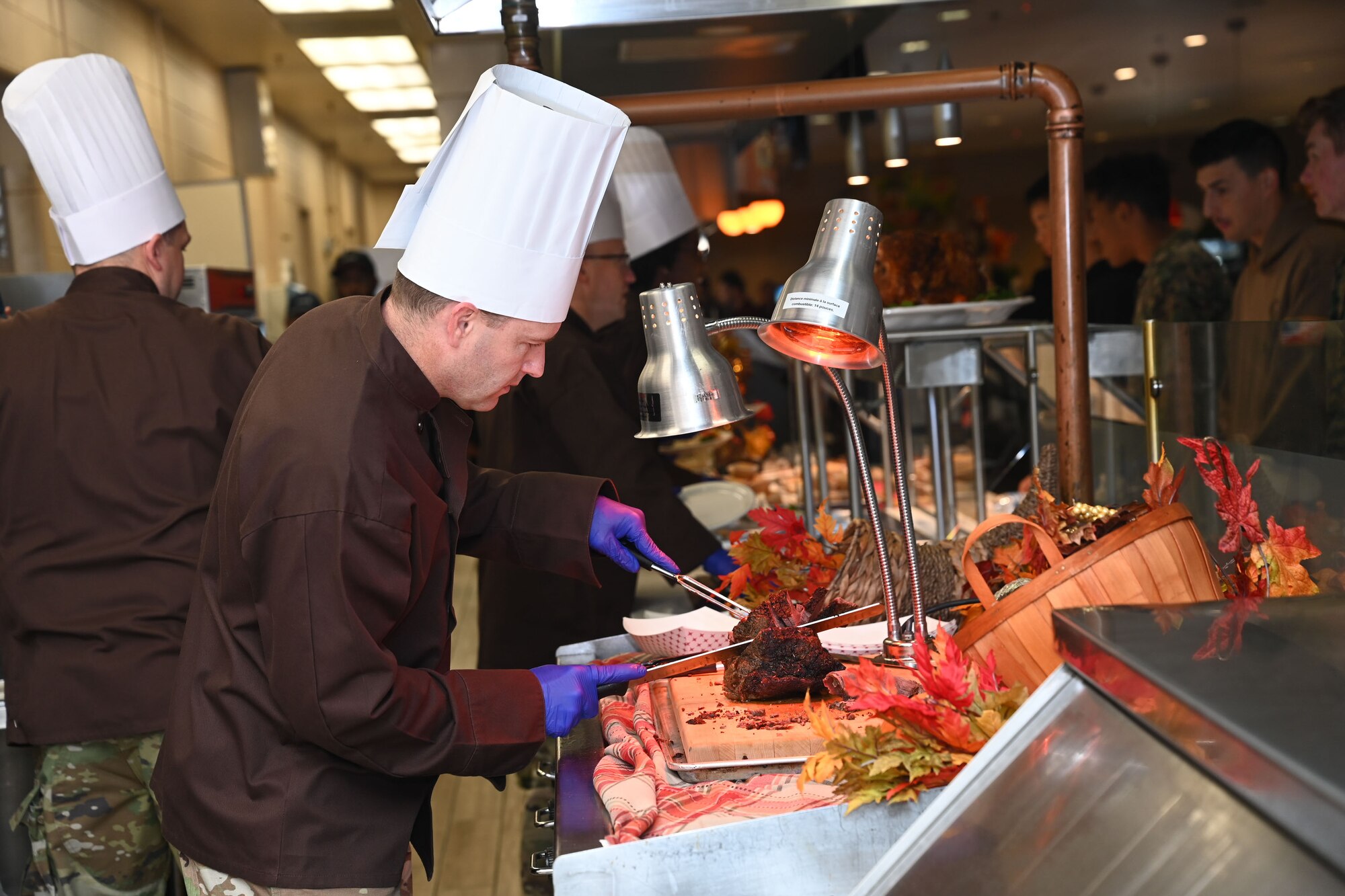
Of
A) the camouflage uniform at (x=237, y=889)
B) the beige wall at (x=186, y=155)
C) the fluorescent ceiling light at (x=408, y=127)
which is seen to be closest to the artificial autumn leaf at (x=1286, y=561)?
the camouflage uniform at (x=237, y=889)

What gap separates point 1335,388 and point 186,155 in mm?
7727

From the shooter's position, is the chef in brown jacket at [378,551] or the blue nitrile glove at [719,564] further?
the blue nitrile glove at [719,564]

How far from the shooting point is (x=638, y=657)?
1.79 metres

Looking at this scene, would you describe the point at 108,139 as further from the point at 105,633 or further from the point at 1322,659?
the point at 1322,659

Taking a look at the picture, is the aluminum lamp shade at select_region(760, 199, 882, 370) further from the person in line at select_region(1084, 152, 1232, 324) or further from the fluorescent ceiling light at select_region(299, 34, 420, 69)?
the fluorescent ceiling light at select_region(299, 34, 420, 69)

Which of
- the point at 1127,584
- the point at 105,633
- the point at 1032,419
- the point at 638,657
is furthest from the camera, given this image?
the point at 1032,419

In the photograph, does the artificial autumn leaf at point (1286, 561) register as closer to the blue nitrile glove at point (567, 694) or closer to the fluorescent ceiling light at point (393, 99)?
the blue nitrile glove at point (567, 694)

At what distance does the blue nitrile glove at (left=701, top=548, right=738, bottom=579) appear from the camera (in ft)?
7.88

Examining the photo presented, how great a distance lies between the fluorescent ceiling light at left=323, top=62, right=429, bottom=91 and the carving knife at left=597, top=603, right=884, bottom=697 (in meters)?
7.99

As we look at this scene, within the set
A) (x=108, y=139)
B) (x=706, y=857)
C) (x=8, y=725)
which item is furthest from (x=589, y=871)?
(x=108, y=139)

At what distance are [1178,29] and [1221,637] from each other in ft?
19.1

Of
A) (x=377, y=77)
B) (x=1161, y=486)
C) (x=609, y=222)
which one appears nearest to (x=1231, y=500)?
(x=1161, y=486)

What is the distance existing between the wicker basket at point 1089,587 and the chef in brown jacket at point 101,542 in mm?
1402

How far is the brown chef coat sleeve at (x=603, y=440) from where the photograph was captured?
243 cm
